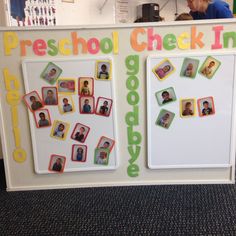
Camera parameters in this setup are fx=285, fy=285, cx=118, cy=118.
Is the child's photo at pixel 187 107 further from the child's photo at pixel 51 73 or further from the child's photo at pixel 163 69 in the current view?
the child's photo at pixel 51 73

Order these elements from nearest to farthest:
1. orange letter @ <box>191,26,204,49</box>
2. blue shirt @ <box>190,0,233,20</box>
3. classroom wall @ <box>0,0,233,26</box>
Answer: orange letter @ <box>191,26,204,49</box>
blue shirt @ <box>190,0,233,20</box>
classroom wall @ <box>0,0,233,26</box>

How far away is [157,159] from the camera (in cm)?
149

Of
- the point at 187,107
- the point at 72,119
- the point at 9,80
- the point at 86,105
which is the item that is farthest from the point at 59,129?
the point at 187,107

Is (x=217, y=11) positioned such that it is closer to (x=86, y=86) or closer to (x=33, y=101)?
(x=86, y=86)

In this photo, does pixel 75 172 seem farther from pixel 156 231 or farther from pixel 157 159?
pixel 156 231

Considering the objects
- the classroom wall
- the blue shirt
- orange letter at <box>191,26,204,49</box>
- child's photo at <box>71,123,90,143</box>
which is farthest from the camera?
the classroom wall

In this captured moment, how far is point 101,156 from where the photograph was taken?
4.90 feet

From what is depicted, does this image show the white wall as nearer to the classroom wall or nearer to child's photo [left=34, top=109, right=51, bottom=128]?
the classroom wall

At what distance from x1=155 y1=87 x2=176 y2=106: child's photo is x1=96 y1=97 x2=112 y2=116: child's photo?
246mm

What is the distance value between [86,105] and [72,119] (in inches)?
4.1

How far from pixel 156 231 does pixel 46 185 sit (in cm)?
68

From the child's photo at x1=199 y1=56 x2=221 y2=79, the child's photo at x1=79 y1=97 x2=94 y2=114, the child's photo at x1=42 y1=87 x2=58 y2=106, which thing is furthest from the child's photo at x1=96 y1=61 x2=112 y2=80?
the child's photo at x1=199 y1=56 x2=221 y2=79

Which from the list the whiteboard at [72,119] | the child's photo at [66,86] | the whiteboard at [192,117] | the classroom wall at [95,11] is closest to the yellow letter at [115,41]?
the whiteboard at [72,119]

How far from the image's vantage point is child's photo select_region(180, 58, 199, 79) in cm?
139
